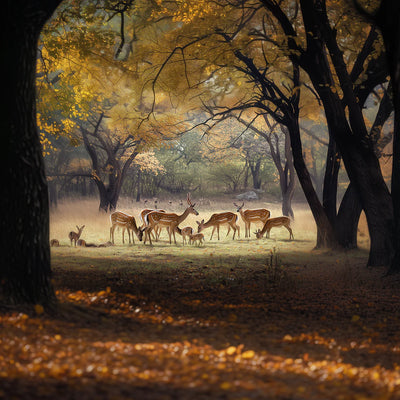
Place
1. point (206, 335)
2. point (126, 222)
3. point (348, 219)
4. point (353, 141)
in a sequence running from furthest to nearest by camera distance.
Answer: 1. point (126, 222)
2. point (348, 219)
3. point (353, 141)
4. point (206, 335)

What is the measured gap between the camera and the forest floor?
3.48 m

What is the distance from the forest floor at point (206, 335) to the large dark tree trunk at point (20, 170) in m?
0.40

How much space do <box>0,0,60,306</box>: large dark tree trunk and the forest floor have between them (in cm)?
40

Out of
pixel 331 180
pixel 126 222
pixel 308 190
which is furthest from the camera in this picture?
pixel 126 222

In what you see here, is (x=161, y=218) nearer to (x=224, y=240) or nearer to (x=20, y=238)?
(x=224, y=240)

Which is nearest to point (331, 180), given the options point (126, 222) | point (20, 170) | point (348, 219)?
point (348, 219)

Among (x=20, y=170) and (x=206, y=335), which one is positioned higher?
(x=20, y=170)

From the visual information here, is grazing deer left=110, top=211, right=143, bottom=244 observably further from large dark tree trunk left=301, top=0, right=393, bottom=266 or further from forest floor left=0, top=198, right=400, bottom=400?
large dark tree trunk left=301, top=0, right=393, bottom=266

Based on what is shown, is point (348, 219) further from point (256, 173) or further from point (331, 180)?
point (256, 173)

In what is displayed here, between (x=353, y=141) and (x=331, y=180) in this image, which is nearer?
(x=353, y=141)

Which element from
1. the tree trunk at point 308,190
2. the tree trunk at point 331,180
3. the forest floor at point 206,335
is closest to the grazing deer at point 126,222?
the forest floor at point 206,335

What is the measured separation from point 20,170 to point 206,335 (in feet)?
9.83

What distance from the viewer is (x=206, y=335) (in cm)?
554

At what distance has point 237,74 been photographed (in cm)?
1647
